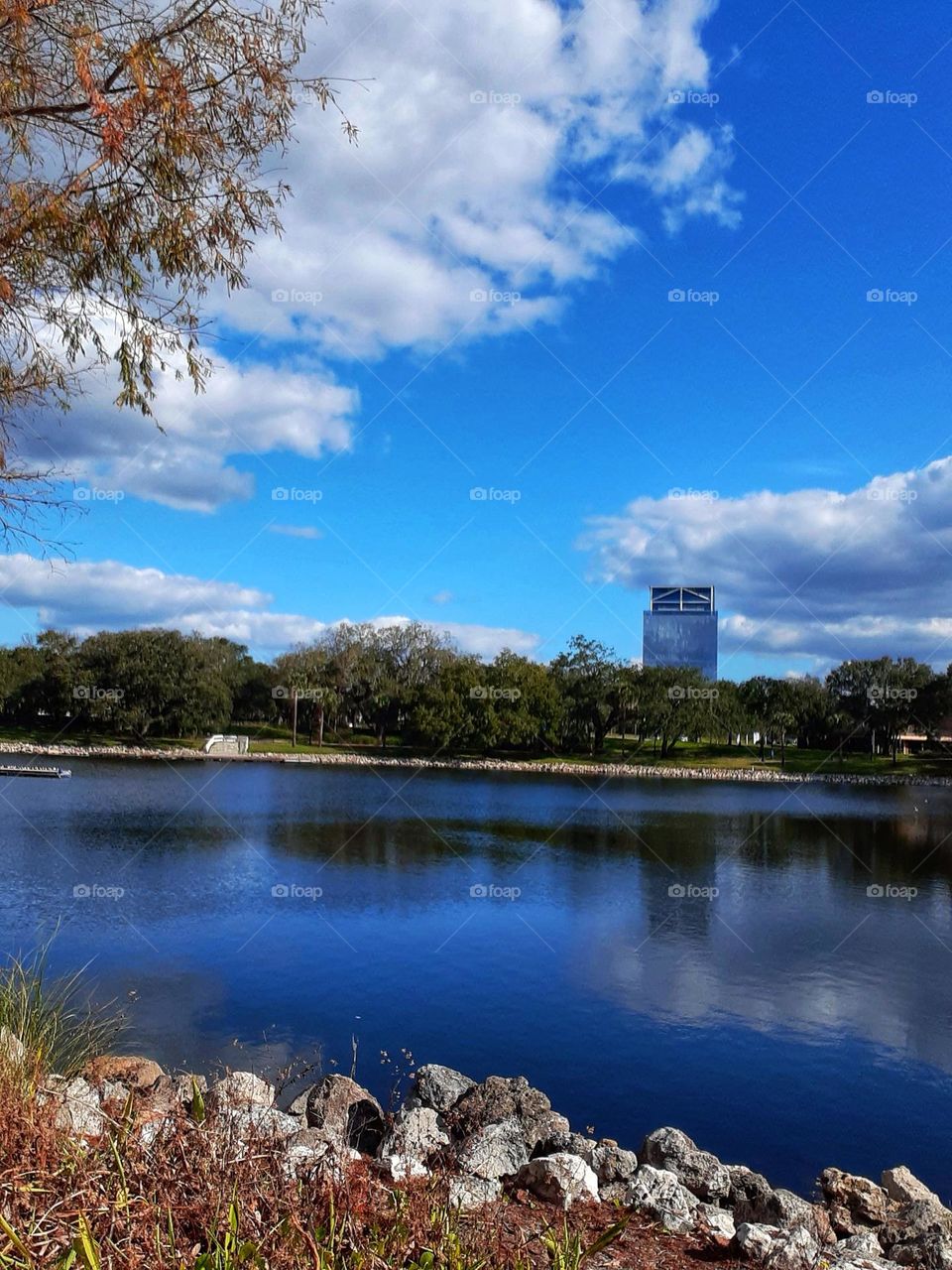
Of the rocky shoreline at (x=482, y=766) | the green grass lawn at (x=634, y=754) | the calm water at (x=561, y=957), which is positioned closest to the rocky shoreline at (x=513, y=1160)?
the calm water at (x=561, y=957)

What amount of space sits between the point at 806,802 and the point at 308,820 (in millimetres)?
25949

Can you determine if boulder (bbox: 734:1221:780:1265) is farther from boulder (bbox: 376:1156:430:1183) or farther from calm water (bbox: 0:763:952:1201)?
calm water (bbox: 0:763:952:1201)

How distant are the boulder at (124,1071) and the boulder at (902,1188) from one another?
5558 mm

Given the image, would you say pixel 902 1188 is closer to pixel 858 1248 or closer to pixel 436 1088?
pixel 858 1248

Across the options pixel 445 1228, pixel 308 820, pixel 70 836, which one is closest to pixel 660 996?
pixel 445 1228

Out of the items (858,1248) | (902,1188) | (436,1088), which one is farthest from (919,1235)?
(436,1088)

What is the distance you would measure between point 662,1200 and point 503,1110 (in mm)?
2198

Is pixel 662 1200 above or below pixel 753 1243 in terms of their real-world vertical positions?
below

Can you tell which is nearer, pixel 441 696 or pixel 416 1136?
pixel 416 1136

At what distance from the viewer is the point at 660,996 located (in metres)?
13.1

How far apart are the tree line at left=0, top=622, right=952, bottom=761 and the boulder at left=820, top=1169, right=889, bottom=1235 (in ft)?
187

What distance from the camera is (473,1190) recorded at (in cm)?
500

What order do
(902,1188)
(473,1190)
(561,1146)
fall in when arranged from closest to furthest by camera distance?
(473,1190) → (561,1146) → (902,1188)

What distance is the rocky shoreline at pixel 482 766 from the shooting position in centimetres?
6234
